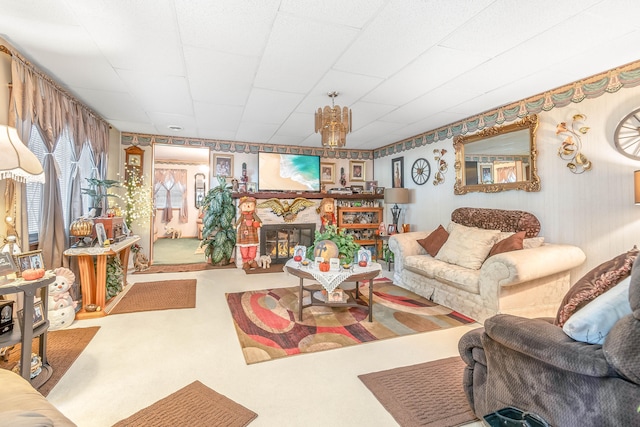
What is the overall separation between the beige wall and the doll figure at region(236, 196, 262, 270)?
383 cm

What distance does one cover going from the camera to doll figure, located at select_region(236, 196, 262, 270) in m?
5.13

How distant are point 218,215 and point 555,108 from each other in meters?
4.95

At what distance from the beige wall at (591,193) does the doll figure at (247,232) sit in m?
3.83

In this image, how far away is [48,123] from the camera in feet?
8.66

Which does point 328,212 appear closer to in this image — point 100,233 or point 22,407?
point 100,233

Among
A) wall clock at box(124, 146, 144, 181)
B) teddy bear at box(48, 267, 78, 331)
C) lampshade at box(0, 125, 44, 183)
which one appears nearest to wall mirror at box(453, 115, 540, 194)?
lampshade at box(0, 125, 44, 183)

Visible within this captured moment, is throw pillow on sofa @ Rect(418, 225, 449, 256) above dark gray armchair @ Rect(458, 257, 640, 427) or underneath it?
above

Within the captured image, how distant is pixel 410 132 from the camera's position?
4863 mm

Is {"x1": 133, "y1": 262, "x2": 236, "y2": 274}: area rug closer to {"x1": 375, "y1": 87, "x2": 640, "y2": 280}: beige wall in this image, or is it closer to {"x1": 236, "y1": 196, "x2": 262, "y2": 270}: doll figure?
{"x1": 236, "y1": 196, "x2": 262, "y2": 270}: doll figure

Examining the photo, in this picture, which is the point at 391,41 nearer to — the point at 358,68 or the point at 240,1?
the point at 358,68

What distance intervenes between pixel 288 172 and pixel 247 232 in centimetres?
149

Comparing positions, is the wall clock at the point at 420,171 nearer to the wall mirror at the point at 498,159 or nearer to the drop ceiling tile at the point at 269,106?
the wall mirror at the point at 498,159

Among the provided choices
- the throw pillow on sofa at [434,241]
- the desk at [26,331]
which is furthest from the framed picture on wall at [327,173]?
the desk at [26,331]

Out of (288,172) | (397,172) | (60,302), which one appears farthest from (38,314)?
(397,172)
